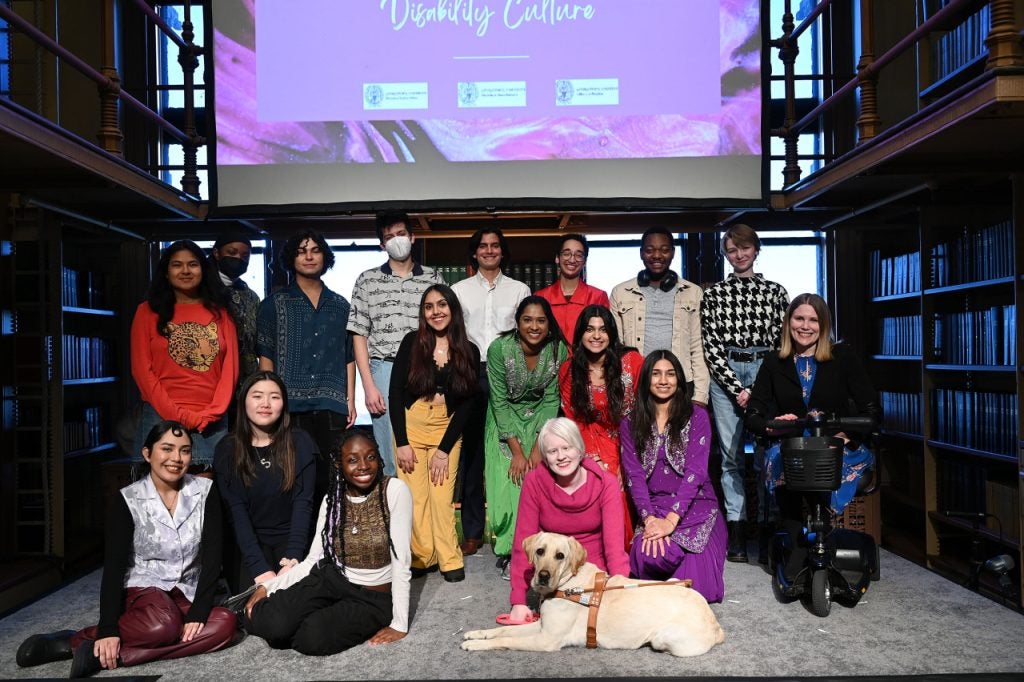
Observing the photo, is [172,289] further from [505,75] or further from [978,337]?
[978,337]

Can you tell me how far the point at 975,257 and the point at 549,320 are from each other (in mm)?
2177

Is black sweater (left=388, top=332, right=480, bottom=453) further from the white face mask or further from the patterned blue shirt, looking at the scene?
the white face mask

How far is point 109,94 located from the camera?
4297 mm

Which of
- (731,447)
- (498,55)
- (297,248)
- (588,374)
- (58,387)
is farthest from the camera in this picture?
(498,55)

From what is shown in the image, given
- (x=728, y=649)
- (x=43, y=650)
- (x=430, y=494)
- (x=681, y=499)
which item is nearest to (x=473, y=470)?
(x=430, y=494)

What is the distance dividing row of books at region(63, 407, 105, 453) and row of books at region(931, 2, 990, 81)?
564cm

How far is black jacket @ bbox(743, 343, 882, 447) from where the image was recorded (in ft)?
12.6

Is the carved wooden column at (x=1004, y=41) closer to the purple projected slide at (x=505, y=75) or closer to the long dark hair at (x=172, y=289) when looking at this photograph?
the purple projected slide at (x=505, y=75)

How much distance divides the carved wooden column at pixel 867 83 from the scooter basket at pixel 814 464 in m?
1.68

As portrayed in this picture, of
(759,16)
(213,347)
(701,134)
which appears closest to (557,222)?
(701,134)

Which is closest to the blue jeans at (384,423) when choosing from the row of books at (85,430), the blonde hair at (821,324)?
the blonde hair at (821,324)

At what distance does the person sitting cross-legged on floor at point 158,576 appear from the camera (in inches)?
119

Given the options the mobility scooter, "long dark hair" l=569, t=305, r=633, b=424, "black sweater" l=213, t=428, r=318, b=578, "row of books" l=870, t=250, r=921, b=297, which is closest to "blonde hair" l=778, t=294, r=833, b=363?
the mobility scooter

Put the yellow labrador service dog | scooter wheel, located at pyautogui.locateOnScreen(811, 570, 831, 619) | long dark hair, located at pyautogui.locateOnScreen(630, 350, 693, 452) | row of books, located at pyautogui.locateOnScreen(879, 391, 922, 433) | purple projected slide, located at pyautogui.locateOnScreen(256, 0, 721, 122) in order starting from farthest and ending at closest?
row of books, located at pyautogui.locateOnScreen(879, 391, 922, 433) < purple projected slide, located at pyautogui.locateOnScreen(256, 0, 721, 122) < long dark hair, located at pyautogui.locateOnScreen(630, 350, 693, 452) < scooter wheel, located at pyautogui.locateOnScreen(811, 570, 831, 619) < the yellow labrador service dog
